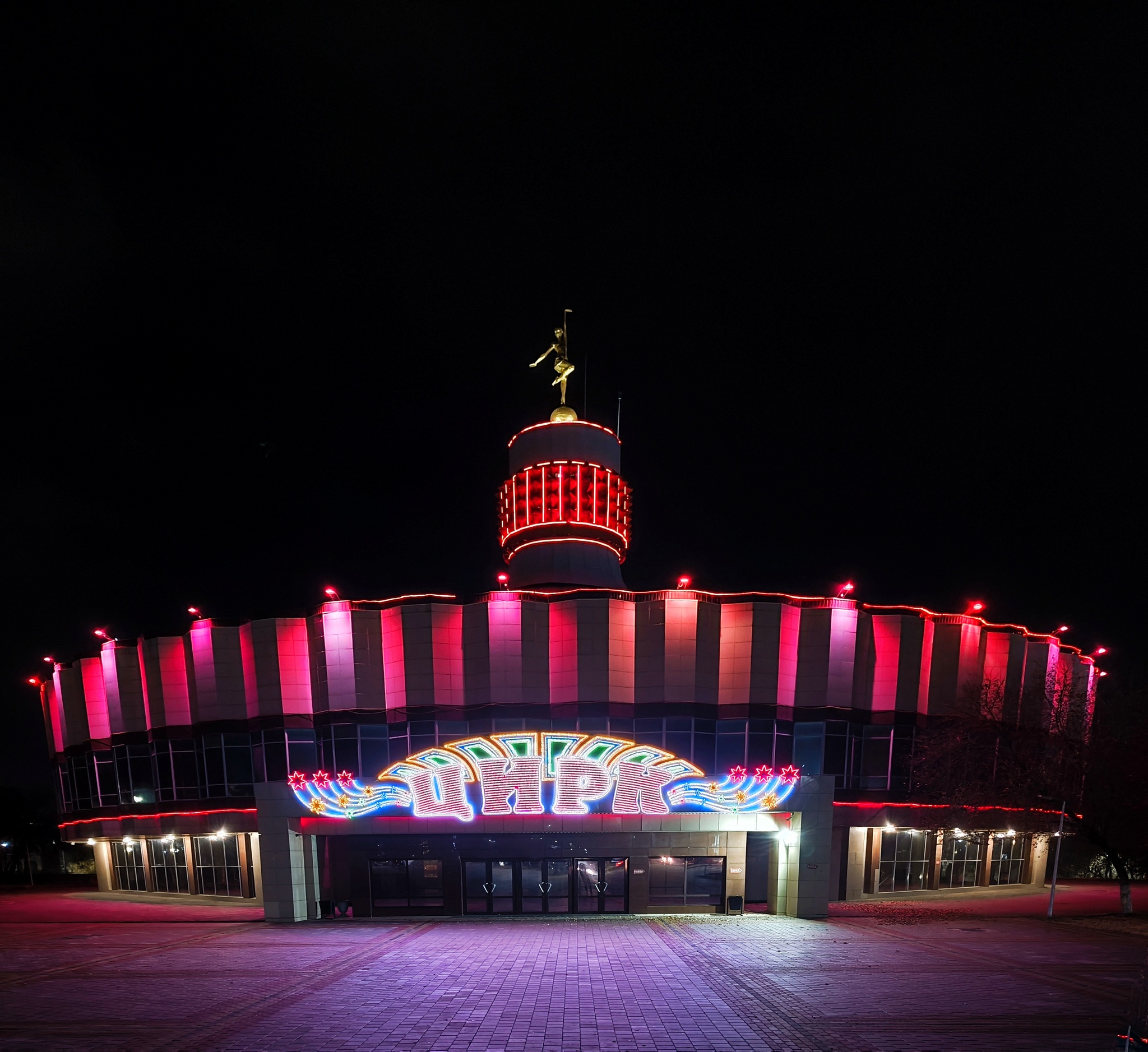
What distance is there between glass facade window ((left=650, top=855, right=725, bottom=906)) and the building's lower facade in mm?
80

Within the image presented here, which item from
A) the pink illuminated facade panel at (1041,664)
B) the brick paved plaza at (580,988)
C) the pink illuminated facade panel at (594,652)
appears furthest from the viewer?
the pink illuminated facade panel at (594,652)

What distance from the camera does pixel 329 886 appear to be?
3856 cm

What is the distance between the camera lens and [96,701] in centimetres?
5416

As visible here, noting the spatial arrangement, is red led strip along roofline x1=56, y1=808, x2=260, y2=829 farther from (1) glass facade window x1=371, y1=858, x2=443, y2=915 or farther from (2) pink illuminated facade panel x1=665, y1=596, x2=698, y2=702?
(2) pink illuminated facade panel x1=665, y1=596, x2=698, y2=702

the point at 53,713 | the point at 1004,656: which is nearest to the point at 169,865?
the point at 53,713

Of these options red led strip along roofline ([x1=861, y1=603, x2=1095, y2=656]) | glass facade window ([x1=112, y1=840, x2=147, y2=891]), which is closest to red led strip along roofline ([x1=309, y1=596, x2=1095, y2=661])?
red led strip along roofline ([x1=861, y1=603, x2=1095, y2=656])

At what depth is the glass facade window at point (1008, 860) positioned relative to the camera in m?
52.6

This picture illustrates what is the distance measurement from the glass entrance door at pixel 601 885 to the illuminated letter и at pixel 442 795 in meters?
5.66

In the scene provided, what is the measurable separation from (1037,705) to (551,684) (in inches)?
891

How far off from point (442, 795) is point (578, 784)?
217 inches

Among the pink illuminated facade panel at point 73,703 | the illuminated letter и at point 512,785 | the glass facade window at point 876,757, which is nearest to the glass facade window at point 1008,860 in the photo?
the glass facade window at point 876,757

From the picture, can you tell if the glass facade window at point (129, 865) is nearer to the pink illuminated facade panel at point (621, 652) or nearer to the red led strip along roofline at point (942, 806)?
the pink illuminated facade panel at point (621, 652)

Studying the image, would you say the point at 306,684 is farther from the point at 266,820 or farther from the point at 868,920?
the point at 868,920

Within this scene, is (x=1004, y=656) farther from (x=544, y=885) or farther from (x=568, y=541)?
(x=544, y=885)
